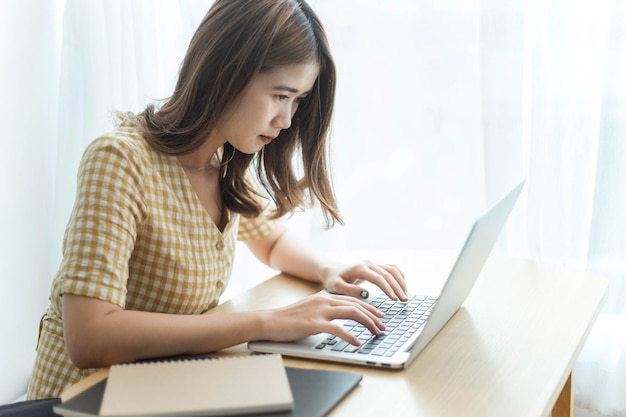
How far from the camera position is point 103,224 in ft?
3.47

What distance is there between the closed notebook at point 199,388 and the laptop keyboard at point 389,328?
12cm

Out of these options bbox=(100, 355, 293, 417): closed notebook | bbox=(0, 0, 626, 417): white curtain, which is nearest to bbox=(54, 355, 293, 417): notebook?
bbox=(100, 355, 293, 417): closed notebook

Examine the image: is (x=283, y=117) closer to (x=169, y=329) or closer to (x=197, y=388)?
(x=169, y=329)

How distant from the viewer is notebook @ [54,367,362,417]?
0.82m

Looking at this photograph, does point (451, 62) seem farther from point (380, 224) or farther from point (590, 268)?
point (590, 268)

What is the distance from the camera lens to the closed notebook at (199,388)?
812 mm

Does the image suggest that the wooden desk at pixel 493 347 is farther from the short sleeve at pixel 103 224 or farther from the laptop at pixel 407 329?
the short sleeve at pixel 103 224

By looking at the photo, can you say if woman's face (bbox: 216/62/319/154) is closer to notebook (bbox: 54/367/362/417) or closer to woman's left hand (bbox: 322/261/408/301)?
woman's left hand (bbox: 322/261/408/301)

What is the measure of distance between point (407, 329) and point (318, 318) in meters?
0.14

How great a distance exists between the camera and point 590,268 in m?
1.88

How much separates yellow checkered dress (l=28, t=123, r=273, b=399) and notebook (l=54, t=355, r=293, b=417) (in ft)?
0.54

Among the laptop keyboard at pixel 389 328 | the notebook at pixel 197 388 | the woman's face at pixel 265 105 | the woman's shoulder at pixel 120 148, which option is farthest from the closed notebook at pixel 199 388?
the woman's face at pixel 265 105

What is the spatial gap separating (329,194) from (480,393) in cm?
67

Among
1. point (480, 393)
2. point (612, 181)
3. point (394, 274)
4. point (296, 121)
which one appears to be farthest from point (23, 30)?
point (480, 393)
